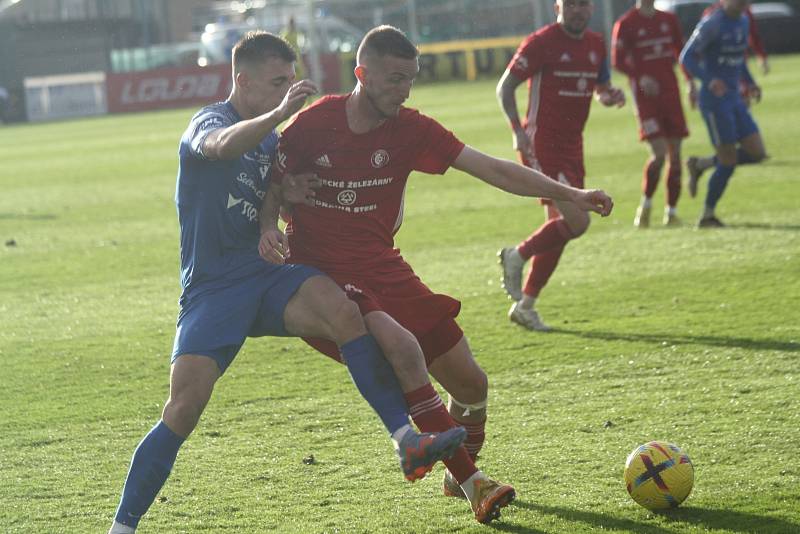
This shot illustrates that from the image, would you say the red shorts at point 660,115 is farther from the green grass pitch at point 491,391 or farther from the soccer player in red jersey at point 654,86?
the green grass pitch at point 491,391

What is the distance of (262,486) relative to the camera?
545 centimetres

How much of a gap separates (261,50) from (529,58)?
13.8 ft

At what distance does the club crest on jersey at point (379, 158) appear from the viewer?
5.05 meters

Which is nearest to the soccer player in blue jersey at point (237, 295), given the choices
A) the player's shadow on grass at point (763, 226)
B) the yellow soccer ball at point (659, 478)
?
the yellow soccer ball at point (659, 478)

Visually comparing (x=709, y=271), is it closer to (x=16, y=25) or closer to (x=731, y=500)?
(x=731, y=500)

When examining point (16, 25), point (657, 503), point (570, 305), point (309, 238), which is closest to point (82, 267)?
point (570, 305)

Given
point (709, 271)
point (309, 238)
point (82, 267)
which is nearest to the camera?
point (309, 238)

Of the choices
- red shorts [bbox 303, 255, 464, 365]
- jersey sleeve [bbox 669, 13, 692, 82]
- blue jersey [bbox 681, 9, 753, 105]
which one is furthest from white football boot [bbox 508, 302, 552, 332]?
jersey sleeve [bbox 669, 13, 692, 82]

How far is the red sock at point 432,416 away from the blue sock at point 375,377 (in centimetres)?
5

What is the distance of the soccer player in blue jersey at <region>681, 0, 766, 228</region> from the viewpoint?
1201cm

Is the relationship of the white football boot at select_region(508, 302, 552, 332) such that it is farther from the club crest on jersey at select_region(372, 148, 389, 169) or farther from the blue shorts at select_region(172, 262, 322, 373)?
the blue shorts at select_region(172, 262, 322, 373)

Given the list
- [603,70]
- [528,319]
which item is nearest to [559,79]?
[603,70]

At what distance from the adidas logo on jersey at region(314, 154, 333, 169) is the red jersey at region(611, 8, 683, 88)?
8.17m

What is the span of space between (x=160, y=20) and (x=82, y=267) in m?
52.7
